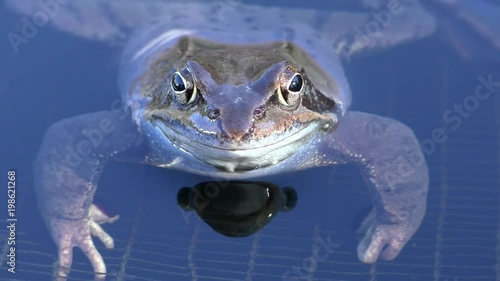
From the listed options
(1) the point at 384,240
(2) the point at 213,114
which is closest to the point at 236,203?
(1) the point at 384,240

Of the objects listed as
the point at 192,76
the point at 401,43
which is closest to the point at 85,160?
the point at 192,76

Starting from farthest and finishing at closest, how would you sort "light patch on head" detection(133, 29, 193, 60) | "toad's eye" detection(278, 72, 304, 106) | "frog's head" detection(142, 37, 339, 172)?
"light patch on head" detection(133, 29, 193, 60) → "toad's eye" detection(278, 72, 304, 106) → "frog's head" detection(142, 37, 339, 172)

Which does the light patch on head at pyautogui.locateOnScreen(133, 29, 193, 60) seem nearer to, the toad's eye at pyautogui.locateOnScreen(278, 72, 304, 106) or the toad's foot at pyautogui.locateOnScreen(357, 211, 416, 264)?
the toad's eye at pyautogui.locateOnScreen(278, 72, 304, 106)

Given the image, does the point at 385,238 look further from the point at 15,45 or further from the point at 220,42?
the point at 15,45

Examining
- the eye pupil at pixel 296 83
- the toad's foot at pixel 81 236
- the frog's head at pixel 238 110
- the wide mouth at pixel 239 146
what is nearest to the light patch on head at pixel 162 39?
the frog's head at pixel 238 110

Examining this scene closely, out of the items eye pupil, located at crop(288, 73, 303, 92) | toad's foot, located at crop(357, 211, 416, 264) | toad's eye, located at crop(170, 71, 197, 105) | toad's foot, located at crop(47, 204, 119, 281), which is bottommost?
toad's foot, located at crop(357, 211, 416, 264)

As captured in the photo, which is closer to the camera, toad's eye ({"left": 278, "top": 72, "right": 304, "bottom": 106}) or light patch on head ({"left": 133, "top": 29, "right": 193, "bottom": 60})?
toad's eye ({"left": 278, "top": 72, "right": 304, "bottom": 106})

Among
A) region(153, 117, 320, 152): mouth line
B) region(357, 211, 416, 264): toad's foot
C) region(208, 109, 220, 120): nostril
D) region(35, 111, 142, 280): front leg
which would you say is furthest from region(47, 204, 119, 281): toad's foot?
region(357, 211, 416, 264): toad's foot
